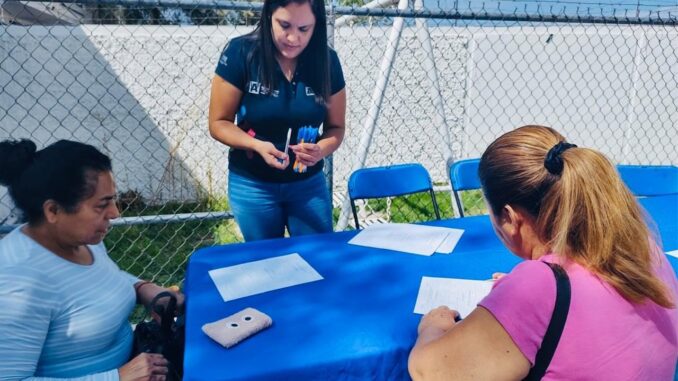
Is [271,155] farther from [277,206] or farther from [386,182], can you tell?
[386,182]

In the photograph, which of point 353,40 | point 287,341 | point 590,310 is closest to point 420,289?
point 287,341

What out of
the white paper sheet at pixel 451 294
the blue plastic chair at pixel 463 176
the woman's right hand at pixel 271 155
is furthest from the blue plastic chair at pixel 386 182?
the white paper sheet at pixel 451 294

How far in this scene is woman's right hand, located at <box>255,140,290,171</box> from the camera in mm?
2039

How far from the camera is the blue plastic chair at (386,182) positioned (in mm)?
2695

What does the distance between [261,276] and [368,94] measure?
3.47 meters

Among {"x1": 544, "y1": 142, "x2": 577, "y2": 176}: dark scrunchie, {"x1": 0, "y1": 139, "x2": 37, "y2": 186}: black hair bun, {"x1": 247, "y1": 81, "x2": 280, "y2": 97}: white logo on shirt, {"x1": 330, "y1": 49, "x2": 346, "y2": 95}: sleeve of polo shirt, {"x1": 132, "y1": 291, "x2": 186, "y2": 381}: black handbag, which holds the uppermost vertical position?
{"x1": 330, "y1": 49, "x2": 346, "y2": 95}: sleeve of polo shirt

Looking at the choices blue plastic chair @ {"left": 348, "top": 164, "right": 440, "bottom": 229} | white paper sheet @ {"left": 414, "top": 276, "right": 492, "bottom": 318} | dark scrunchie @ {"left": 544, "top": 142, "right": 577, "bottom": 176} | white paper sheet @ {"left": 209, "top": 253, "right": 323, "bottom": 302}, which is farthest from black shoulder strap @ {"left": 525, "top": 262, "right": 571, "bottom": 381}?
blue plastic chair @ {"left": 348, "top": 164, "right": 440, "bottom": 229}

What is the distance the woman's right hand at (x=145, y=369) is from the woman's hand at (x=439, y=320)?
73 centimetres

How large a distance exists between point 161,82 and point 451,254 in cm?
351

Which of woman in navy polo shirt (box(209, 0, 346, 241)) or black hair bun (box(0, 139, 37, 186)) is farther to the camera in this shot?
woman in navy polo shirt (box(209, 0, 346, 241))

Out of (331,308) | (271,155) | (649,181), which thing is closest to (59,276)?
(331,308)

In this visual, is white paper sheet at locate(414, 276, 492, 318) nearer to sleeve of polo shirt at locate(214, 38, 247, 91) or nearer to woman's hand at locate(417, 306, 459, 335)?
woman's hand at locate(417, 306, 459, 335)

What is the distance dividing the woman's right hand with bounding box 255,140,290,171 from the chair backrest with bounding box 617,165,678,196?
2.18 metres

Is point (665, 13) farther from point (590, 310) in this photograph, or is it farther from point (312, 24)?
point (590, 310)
